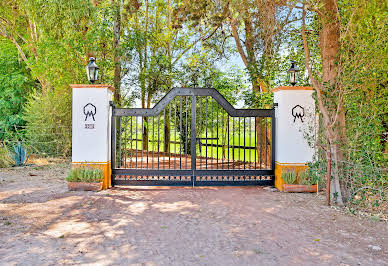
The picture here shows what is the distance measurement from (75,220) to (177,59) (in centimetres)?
1202

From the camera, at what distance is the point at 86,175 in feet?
21.5

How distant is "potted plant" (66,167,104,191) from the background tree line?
14.0 ft

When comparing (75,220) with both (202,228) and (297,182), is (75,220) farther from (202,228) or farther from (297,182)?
(297,182)

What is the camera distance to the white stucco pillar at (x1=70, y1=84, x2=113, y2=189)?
6.69m

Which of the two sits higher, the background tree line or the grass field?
the background tree line

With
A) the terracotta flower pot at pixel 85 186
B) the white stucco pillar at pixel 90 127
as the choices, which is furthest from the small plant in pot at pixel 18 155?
the terracotta flower pot at pixel 85 186

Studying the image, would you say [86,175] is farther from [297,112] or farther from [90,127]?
[297,112]

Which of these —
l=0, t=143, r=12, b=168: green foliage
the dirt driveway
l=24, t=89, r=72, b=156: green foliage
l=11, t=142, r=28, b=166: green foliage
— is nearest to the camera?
the dirt driveway

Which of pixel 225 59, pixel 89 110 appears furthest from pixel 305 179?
pixel 225 59

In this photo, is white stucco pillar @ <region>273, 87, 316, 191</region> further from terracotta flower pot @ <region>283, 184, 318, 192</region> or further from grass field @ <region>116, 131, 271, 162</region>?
grass field @ <region>116, 131, 271, 162</region>

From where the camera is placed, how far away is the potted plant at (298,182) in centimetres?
652

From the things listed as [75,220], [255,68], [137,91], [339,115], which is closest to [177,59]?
[137,91]

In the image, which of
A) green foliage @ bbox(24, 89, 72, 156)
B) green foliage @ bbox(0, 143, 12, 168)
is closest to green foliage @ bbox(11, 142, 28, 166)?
green foliage @ bbox(0, 143, 12, 168)

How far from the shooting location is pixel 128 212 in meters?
4.98
